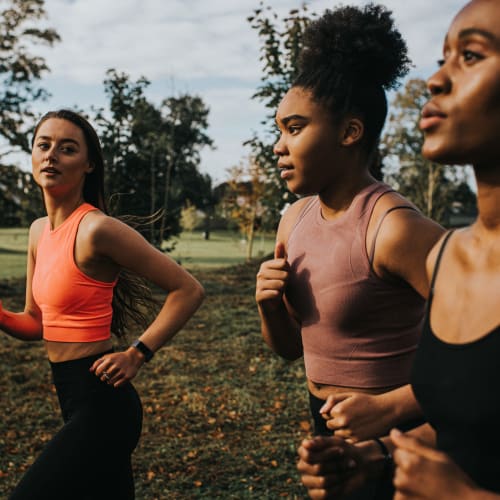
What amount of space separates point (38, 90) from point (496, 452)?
16.6 m

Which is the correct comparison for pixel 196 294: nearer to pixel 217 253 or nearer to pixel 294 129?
pixel 294 129

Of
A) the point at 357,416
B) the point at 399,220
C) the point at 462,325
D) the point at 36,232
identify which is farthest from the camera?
the point at 36,232

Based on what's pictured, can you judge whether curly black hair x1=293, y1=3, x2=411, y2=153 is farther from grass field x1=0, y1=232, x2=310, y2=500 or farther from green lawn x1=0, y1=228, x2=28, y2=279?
green lawn x1=0, y1=228, x2=28, y2=279

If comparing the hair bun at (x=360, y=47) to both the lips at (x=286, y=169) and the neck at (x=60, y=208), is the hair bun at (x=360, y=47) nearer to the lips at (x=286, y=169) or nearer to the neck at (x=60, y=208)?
the lips at (x=286, y=169)

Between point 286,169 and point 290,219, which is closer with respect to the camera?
point 286,169

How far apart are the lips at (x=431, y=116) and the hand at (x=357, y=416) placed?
0.83 m

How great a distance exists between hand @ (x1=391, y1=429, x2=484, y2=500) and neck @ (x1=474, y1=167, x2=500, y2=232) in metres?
0.54

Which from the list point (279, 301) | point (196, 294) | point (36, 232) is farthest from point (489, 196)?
point (36, 232)

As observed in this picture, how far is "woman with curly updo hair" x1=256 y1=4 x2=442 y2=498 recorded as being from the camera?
1896 millimetres

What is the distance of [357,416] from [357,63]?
122 centimetres

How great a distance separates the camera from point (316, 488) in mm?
1523

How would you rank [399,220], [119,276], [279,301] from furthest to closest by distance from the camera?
[119,276]
[279,301]
[399,220]

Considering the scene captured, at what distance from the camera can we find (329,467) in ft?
4.95

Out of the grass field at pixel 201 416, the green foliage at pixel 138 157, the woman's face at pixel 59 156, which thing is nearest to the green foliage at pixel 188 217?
the green foliage at pixel 138 157
